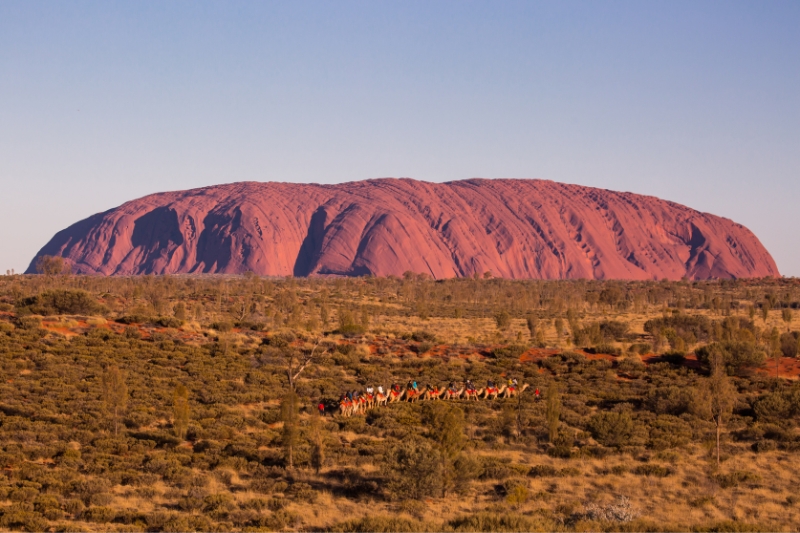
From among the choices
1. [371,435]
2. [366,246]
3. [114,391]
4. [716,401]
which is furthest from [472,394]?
[366,246]

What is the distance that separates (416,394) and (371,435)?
5064 millimetres

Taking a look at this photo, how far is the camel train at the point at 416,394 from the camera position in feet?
83.6

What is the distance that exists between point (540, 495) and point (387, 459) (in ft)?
11.3

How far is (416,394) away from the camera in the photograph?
2770 centimetres

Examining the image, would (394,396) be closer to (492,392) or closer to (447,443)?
(492,392)

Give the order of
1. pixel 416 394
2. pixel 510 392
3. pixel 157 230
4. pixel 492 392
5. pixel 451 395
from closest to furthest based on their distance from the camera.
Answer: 1. pixel 416 394
2. pixel 451 395
3. pixel 492 392
4. pixel 510 392
5. pixel 157 230

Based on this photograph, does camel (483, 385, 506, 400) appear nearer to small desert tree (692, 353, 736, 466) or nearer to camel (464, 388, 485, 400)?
camel (464, 388, 485, 400)

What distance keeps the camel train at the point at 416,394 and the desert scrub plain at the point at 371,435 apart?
0.71 m

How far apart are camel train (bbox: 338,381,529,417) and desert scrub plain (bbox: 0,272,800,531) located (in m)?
0.71

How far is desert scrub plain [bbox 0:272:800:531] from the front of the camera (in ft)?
50.5

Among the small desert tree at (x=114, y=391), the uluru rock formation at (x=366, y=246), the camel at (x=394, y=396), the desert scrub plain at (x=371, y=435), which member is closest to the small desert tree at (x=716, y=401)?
the desert scrub plain at (x=371, y=435)

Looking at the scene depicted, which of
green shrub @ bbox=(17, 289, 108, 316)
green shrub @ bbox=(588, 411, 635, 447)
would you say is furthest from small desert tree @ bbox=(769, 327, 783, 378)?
green shrub @ bbox=(17, 289, 108, 316)

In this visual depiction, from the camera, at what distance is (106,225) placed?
200 m

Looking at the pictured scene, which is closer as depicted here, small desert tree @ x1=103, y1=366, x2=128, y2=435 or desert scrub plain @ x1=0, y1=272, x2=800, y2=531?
desert scrub plain @ x1=0, y1=272, x2=800, y2=531
